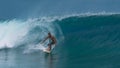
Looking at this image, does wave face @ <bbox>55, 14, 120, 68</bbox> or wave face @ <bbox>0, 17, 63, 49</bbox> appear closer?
wave face @ <bbox>55, 14, 120, 68</bbox>

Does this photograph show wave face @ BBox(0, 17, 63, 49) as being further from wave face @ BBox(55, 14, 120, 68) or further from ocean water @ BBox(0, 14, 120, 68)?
wave face @ BBox(55, 14, 120, 68)

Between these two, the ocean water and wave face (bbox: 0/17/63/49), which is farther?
wave face (bbox: 0/17/63/49)

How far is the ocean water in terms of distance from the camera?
721 inches

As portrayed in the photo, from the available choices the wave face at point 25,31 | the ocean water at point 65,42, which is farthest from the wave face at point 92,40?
the wave face at point 25,31

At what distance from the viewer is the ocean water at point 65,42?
1830 centimetres

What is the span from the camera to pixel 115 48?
67.3 feet

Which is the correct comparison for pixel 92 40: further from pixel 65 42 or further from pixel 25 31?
pixel 25 31

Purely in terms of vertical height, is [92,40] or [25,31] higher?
[25,31]

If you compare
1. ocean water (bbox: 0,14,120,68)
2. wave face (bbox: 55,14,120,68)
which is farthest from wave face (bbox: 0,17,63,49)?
wave face (bbox: 55,14,120,68)

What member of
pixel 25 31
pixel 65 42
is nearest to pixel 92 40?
pixel 65 42

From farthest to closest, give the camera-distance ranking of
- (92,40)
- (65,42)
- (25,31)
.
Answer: (25,31), (65,42), (92,40)

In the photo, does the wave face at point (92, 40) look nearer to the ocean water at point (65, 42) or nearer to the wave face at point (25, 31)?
the ocean water at point (65, 42)

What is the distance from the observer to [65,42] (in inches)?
919

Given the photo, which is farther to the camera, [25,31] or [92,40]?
[25,31]
